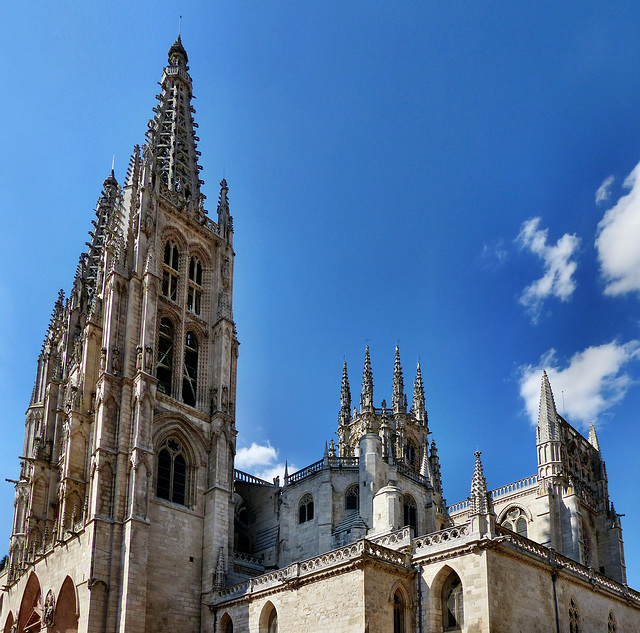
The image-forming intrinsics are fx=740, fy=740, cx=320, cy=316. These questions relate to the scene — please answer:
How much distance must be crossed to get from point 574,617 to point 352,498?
1720 cm

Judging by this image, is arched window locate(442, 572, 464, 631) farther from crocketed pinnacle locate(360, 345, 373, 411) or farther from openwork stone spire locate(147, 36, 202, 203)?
crocketed pinnacle locate(360, 345, 373, 411)

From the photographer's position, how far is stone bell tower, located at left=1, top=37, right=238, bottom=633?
3575 cm

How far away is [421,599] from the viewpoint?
91.4 ft

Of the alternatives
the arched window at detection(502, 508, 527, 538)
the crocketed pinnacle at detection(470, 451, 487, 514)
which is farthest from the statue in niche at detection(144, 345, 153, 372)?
the arched window at detection(502, 508, 527, 538)

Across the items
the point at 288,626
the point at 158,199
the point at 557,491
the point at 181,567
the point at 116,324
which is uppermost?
the point at 158,199

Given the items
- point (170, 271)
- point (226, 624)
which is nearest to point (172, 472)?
point (226, 624)

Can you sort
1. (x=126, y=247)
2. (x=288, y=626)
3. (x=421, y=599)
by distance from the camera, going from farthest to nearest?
(x=126, y=247)
(x=288, y=626)
(x=421, y=599)

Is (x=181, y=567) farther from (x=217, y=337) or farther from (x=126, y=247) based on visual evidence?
(x=126, y=247)

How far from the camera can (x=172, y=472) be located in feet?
130

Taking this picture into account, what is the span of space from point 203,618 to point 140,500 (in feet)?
21.9

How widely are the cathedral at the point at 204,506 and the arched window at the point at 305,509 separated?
0.14 m

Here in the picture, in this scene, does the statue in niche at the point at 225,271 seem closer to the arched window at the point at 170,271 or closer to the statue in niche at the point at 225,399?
the arched window at the point at 170,271

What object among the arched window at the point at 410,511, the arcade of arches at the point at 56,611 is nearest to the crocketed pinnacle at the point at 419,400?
the arched window at the point at 410,511

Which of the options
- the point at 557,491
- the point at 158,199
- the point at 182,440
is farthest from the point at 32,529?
the point at 557,491
